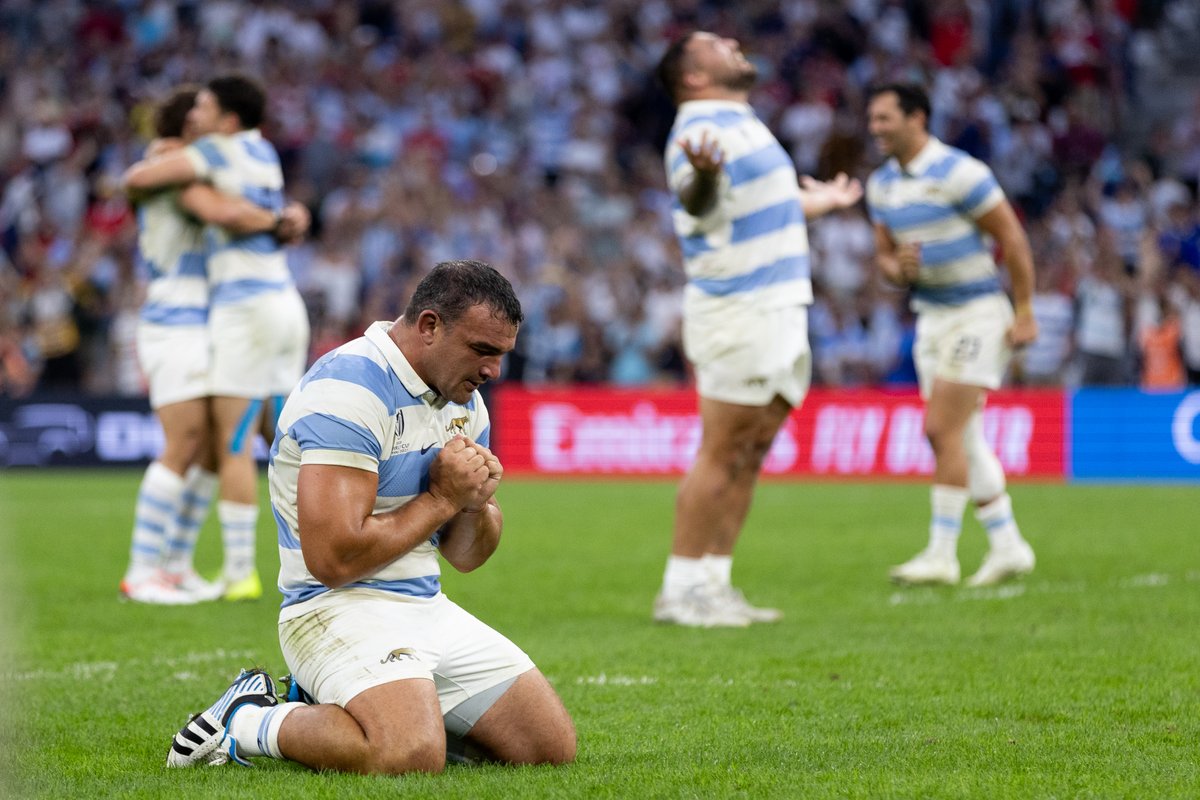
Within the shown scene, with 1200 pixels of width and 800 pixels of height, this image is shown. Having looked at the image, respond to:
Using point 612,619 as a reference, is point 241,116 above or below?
above

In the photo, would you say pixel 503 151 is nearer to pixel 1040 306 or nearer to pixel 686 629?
pixel 1040 306

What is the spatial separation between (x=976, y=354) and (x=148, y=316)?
4.50 metres

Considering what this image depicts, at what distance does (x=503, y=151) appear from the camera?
23.6 meters

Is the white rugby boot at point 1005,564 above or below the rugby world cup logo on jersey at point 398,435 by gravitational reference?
below

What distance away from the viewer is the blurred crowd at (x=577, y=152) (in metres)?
20.2

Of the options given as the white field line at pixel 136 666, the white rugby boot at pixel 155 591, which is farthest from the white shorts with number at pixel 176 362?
the white field line at pixel 136 666

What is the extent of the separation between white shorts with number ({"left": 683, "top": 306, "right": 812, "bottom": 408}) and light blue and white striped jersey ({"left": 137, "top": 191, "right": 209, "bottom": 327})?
290 cm

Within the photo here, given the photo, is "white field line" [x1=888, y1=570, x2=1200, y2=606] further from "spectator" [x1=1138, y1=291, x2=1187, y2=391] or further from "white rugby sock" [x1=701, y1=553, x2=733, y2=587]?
"spectator" [x1=1138, y1=291, x2=1187, y2=391]

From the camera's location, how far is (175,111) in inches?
370

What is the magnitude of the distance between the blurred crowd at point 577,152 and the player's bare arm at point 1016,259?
9.82 metres

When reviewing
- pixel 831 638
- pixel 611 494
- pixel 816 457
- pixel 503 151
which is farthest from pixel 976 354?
pixel 503 151

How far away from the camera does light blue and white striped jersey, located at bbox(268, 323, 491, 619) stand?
15.4 feet

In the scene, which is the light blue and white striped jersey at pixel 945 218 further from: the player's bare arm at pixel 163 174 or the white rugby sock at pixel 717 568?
the player's bare arm at pixel 163 174

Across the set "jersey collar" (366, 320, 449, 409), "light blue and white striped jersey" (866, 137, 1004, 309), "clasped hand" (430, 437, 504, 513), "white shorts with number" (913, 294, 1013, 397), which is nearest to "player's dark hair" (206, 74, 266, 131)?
"light blue and white striped jersey" (866, 137, 1004, 309)
